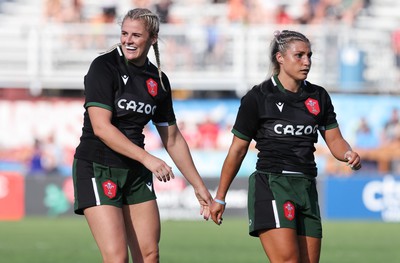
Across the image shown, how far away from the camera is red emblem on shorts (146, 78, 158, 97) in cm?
785

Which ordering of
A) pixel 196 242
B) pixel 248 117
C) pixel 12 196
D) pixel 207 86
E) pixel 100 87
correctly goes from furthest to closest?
1. pixel 207 86
2. pixel 12 196
3. pixel 196 242
4. pixel 248 117
5. pixel 100 87

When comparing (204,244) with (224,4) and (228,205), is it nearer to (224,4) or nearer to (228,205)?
(228,205)

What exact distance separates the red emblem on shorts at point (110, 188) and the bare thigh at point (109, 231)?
0.10 meters

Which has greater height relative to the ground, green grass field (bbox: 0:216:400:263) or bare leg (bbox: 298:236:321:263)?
bare leg (bbox: 298:236:321:263)

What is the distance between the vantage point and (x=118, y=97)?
7691mm

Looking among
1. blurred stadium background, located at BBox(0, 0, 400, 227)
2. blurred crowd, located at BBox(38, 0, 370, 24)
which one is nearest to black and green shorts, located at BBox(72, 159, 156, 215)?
blurred stadium background, located at BBox(0, 0, 400, 227)

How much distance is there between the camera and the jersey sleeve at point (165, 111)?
8031 millimetres

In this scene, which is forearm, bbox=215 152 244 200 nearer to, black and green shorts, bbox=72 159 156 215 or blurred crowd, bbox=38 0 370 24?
black and green shorts, bbox=72 159 156 215

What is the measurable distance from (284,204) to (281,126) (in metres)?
0.61

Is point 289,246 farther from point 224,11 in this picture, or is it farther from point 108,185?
point 224,11

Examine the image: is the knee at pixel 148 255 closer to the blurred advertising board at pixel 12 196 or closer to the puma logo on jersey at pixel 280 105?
the puma logo on jersey at pixel 280 105

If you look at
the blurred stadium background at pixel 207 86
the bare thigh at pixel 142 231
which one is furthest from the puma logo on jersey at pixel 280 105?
the blurred stadium background at pixel 207 86

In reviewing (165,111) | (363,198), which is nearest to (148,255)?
(165,111)

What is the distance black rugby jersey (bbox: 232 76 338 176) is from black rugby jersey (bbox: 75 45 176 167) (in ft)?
2.40
